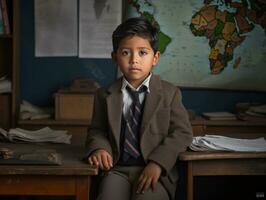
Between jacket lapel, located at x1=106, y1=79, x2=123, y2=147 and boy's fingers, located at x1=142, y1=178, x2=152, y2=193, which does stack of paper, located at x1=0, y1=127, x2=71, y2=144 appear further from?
boy's fingers, located at x1=142, y1=178, x2=152, y2=193

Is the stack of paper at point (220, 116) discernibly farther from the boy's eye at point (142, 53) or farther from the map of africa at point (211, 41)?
the boy's eye at point (142, 53)

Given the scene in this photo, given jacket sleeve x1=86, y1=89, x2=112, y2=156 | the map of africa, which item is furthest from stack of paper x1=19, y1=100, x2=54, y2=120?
jacket sleeve x1=86, y1=89, x2=112, y2=156

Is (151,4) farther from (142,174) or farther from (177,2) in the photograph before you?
(142,174)

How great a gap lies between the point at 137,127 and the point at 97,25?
1785 millimetres

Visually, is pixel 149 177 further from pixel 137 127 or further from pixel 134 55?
pixel 134 55

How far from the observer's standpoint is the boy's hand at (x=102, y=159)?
79.6 inches

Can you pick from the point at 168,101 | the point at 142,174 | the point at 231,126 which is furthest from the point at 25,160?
the point at 231,126

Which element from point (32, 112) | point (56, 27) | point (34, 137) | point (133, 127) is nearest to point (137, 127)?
point (133, 127)

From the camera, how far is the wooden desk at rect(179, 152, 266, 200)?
82.1 inches

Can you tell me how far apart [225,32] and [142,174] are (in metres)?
2.03

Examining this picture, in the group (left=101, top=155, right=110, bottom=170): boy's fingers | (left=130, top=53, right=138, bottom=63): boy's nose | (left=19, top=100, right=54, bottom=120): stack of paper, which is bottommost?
(left=19, top=100, right=54, bottom=120): stack of paper

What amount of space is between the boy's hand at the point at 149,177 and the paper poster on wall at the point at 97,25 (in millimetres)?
1880

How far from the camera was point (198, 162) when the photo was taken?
2.11m

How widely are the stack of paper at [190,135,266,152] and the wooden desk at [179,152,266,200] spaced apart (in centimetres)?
4
